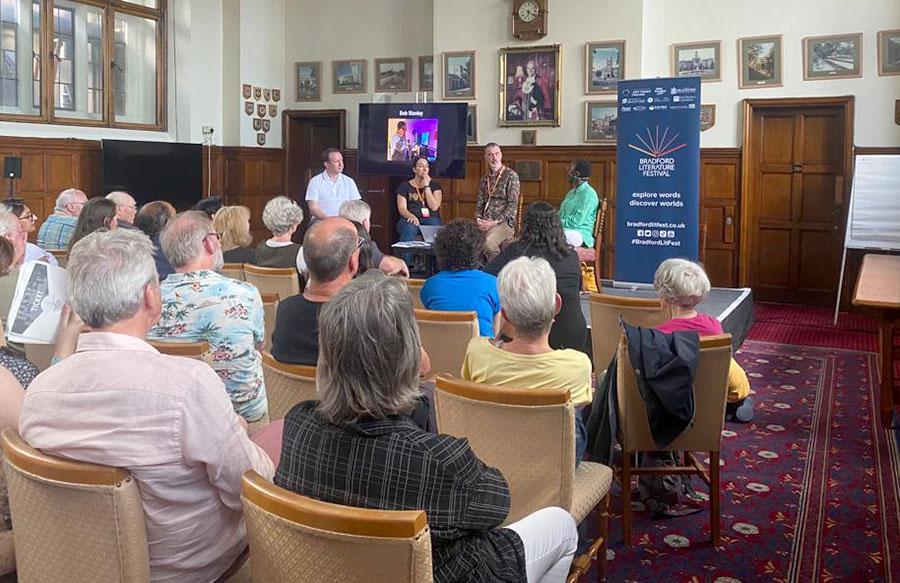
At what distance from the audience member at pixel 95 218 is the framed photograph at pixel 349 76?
23.7 feet

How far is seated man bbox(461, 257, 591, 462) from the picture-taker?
2.98 metres

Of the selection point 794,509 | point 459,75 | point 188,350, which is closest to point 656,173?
point 459,75

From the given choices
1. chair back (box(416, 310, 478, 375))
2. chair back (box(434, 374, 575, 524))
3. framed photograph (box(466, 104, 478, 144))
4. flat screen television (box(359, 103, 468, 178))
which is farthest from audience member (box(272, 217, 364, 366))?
framed photograph (box(466, 104, 478, 144))

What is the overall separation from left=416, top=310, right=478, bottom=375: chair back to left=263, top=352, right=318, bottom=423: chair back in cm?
111

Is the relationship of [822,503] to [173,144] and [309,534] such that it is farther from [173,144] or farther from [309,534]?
[173,144]

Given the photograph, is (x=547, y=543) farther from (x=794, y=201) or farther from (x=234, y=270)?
(x=794, y=201)

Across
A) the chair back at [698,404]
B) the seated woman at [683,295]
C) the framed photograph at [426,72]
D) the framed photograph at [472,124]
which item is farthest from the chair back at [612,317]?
the framed photograph at [426,72]

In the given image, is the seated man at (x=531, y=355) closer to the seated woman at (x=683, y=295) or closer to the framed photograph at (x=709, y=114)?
the seated woman at (x=683, y=295)

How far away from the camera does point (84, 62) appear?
1034cm

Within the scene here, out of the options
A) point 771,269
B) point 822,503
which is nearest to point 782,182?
point 771,269

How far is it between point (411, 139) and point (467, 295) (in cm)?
614

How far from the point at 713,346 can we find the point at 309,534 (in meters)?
2.27

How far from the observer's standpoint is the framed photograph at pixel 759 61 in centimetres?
962

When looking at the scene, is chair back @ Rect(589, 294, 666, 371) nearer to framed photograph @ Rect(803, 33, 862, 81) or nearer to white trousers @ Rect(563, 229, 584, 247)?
white trousers @ Rect(563, 229, 584, 247)
